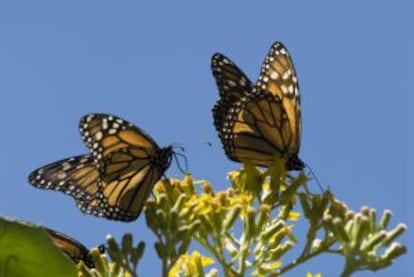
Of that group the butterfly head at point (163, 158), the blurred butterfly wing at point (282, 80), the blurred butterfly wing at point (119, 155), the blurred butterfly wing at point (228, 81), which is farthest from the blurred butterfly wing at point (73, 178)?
the blurred butterfly wing at point (282, 80)

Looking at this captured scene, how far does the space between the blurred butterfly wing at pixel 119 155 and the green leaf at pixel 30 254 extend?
1748mm

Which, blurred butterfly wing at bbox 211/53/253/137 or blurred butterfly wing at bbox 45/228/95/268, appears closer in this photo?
blurred butterfly wing at bbox 45/228/95/268

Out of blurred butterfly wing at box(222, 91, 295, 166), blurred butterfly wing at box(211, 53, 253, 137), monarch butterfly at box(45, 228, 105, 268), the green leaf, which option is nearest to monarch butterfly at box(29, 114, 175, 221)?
monarch butterfly at box(45, 228, 105, 268)

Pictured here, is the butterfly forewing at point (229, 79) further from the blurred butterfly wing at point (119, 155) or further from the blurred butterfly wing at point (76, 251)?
the blurred butterfly wing at point (76, 251)

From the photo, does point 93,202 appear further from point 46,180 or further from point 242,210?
point 242,210

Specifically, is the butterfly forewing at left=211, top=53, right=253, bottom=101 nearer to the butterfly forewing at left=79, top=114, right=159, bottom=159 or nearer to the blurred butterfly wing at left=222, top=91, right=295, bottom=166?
the blurred butterfly wing at left=222, top=91, right=295, bottom=166

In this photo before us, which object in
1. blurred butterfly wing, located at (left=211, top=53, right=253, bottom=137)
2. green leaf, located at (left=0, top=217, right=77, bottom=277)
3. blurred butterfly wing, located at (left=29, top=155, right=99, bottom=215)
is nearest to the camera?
green leaf, located at (left=0, top=217, right=77, bottom=277)

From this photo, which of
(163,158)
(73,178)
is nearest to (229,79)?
(163,158)

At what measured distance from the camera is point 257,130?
689 centimetres

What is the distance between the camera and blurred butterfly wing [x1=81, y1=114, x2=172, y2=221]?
6.48 m

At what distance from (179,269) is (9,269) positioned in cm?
159

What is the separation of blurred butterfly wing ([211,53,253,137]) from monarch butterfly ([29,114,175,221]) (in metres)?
0.65

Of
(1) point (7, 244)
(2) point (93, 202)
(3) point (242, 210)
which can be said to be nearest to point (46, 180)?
(2) point (93, 202)

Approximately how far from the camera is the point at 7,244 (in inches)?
174
